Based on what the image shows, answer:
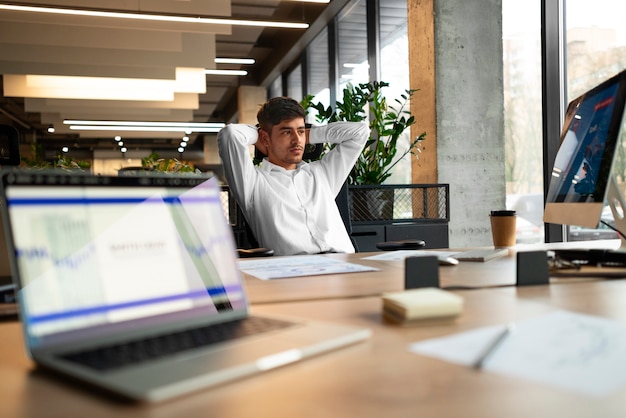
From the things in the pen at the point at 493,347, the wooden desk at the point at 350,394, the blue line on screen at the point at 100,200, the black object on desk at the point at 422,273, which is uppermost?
the blue line on screen at the point at 100,200

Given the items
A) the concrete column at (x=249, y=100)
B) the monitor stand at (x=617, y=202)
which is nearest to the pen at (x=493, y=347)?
the monitor stand at (x=617, y=202)

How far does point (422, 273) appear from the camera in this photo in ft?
3.31

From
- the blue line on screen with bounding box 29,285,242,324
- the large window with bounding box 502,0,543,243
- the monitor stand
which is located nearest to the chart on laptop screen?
the blue line on screen with bounding box 29,285,242,324

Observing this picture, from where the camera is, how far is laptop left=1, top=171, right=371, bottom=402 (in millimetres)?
569

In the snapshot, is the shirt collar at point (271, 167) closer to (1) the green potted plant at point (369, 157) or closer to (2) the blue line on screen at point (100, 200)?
(1) the green potted plant at point (369, 157)

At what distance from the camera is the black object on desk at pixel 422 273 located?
3.28 feet

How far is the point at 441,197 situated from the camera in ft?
12.9

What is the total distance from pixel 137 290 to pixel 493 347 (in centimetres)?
43

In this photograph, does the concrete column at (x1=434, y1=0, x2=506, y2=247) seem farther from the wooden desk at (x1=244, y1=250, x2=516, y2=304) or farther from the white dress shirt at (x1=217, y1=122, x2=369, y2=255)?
the wooden desk at (x1=244, y1=250, x2=516, y2=304)

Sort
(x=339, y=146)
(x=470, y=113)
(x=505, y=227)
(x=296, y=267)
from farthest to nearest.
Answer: (x=470, y=113)
(x=339, y=146)
(x=505, y=227)
(x=296, y=267)

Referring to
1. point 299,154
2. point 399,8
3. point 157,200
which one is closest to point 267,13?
point 399,8

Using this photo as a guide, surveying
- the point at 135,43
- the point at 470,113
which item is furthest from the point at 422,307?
the point at 135,43

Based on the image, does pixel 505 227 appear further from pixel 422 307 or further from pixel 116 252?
pixel 116 252

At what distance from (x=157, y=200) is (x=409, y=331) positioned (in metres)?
0.38
